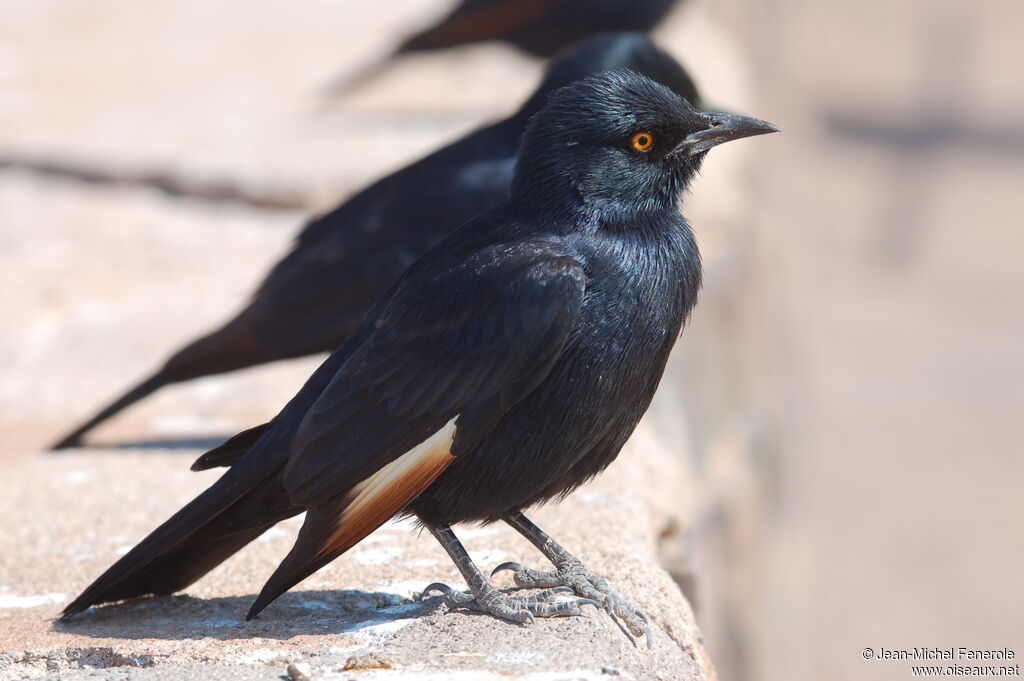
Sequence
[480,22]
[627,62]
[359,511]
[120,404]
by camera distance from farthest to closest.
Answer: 1. [480,22]
2. [627,62]
3. [120,404]
4. [359,511]

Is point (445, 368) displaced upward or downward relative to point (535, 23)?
downward

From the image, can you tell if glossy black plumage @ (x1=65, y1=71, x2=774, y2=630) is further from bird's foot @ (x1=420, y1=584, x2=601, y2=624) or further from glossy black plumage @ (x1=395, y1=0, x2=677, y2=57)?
glossy black plumage @ (x1=395, y1=0, x2=677, y2=57)

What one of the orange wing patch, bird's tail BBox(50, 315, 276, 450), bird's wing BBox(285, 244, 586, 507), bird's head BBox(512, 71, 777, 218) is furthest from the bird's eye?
bird's tail BBox(50, 315, 276, 450)

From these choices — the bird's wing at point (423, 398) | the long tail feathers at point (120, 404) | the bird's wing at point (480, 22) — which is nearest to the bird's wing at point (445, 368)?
the bird's wing at point (423, 398)

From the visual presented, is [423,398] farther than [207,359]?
Result: No

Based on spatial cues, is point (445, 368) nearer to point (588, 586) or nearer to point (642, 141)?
point (588, 586)

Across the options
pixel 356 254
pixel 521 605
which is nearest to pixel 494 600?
pixel 521 605

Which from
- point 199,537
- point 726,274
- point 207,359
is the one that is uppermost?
point 726,274
